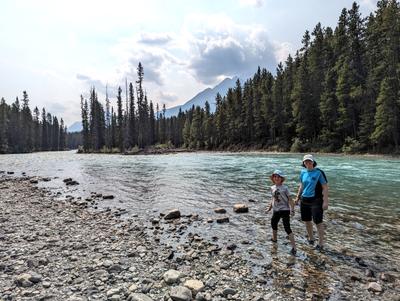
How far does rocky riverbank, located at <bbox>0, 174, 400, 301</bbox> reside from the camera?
5.32m

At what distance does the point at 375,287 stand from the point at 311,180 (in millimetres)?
2791

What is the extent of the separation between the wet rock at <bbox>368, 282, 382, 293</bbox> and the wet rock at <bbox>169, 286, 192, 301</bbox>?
354 centimetres

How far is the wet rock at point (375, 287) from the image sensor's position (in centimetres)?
552

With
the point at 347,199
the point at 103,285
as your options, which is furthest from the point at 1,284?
the point at 347,199

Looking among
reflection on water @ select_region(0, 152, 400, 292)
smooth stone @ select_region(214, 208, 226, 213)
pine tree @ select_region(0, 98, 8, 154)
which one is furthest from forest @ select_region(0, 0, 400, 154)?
smooth stone @ select_region(214, 208, 226, 213)

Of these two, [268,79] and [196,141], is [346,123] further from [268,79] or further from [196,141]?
[196,141]

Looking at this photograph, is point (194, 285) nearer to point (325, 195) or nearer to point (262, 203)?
point (325, 195)

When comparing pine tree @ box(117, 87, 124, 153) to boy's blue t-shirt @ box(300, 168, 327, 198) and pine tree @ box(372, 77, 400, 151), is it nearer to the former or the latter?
pine tree @ box(372, 77, 400, 151)

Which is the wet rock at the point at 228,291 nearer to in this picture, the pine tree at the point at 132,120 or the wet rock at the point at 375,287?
the wet rock at the point at 375,287

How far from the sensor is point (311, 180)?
7.60m

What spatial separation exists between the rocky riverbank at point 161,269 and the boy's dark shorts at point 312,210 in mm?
827

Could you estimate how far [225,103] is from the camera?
92.9 meters

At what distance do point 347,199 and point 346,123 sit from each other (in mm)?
37211

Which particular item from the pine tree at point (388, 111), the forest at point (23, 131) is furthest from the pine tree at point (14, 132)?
the pine tree at point (388, 111)
